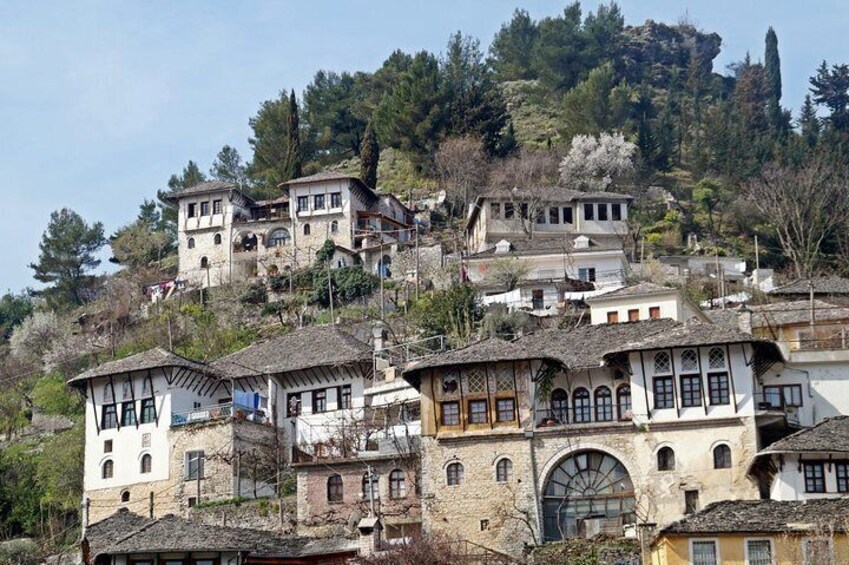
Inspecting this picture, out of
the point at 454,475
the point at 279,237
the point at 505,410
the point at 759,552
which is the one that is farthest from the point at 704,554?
the point at 279,237

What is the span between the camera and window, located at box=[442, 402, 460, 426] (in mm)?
51094

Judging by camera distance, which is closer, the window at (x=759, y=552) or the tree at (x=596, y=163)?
the window at (x=759, y=552)

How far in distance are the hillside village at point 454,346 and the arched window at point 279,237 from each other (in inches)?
7.8

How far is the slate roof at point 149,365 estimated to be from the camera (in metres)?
60.9

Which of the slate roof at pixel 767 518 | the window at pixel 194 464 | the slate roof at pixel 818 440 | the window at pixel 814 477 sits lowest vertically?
the slate roof at pixel 767 518

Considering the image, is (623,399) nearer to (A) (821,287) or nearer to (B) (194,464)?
(B) (194,464)

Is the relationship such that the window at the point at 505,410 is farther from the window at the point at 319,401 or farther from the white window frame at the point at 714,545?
the window at the point at 319,401

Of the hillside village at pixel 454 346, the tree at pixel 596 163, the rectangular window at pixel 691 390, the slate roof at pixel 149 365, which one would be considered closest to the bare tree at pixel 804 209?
the hillside village at pixel 454 346

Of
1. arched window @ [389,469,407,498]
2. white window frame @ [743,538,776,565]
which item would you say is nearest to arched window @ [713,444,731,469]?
white window frame @ [743,538,776,565]

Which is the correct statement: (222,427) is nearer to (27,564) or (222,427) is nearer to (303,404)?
(303,404)

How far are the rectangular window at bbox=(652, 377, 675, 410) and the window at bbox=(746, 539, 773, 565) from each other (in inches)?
395

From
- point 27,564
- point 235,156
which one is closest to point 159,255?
point 235,156

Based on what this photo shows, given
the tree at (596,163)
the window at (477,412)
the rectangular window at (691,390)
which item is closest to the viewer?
the rectangular window at (691,390)

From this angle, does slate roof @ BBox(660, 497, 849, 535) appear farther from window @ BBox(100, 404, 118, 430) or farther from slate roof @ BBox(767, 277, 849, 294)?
window @ BBox(100, 404, 118, 430)
